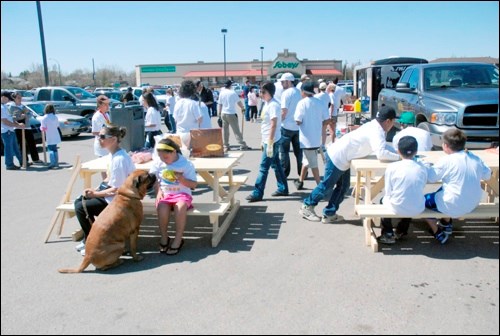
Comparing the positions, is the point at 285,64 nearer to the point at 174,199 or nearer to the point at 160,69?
the point at 160,69

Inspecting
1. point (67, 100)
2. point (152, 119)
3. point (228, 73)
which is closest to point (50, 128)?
point (152, 119)

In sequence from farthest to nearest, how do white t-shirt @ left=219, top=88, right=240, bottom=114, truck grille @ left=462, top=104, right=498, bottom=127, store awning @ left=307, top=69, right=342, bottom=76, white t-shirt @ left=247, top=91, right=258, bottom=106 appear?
store awning @ left=307, top=69, right=342, bottom=76 < white t-shirt @ left=247, top=91, right=258, bottom=106 < white t-shirt @ left=219, top=88, right=240, bottom=114 < truck grille @ left=462, top=104, right=498, bottom=127

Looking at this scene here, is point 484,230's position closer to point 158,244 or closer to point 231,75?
point 158,244

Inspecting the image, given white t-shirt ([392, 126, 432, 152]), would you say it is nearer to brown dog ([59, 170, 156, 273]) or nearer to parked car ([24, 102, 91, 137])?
brown dog ([59, 170, 156, 273])

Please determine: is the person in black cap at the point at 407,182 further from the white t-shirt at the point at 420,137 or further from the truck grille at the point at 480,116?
the truck grille at the point at 480,116

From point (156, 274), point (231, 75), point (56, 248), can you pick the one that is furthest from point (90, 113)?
point (231, 75)

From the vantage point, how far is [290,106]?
768cm

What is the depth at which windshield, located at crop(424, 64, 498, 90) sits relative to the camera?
29.2 ft

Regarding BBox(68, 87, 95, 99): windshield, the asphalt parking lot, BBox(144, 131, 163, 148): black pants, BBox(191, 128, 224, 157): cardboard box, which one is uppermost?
BBox(68, 87, 95, 99): windshield

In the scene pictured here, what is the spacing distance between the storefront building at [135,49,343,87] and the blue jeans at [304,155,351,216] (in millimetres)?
66752

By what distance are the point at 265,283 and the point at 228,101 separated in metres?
8.18

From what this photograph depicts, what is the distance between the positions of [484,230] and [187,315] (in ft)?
12.7

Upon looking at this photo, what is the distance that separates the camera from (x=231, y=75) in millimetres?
75750

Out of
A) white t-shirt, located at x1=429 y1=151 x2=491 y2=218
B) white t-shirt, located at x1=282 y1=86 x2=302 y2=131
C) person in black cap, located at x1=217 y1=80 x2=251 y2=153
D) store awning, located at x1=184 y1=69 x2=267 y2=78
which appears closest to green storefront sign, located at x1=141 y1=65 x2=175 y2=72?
store awning, located at x1=184 y1=69 x2=267 y2=78
